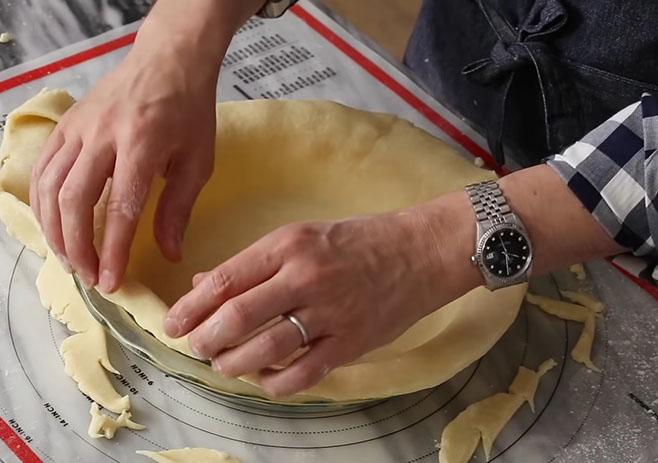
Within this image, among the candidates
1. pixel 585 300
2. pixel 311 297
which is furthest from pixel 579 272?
pixel 311 297

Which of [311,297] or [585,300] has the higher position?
[311,297]

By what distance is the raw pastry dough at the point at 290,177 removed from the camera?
720 millimetres

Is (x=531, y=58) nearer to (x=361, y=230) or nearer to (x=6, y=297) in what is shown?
(x=361, y=230)

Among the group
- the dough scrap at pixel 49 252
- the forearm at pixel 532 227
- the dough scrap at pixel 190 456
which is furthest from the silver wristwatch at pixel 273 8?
the dough scrap at pixel 190 456

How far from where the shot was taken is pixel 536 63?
0.84m

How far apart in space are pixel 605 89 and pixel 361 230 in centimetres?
35

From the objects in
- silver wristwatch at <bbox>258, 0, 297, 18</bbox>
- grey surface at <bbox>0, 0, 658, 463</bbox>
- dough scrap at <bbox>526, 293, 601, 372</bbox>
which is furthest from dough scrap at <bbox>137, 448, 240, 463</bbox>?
silver wristwatch at <bbox>258, 0, 297, 18</bbox>

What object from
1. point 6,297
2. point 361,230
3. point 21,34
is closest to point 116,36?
point 21,34

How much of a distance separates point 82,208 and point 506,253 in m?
0.30

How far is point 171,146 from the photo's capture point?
26.2 inches

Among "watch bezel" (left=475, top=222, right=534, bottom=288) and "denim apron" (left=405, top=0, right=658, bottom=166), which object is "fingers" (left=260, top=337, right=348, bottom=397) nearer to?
"watch bezel" (left=475, top=222, right=534, bottom=288)

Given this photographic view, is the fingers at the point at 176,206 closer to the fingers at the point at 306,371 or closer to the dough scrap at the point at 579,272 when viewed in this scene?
the fingers at the point at 306,371

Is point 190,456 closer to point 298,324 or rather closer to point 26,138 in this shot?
point 298,324

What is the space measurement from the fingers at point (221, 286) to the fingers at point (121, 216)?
69 mm
